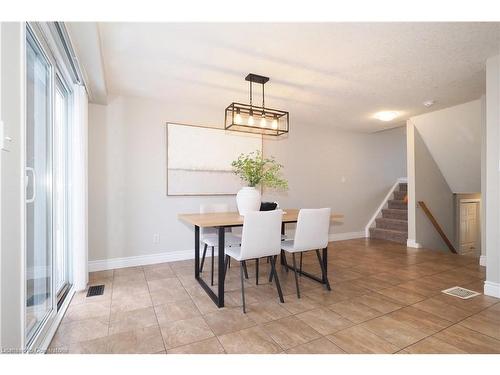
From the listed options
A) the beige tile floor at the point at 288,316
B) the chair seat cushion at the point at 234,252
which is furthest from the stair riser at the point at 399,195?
the chair seat cushion at the point at 234,252

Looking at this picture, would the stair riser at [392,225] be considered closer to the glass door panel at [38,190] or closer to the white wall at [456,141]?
the white wall at [456,141]

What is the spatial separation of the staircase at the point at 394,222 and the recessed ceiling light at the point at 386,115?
214 cm

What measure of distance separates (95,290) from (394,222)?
5362 millimetres

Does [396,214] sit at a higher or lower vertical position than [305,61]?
lower

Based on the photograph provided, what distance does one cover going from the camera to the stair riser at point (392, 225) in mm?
5082

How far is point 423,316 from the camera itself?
2.10m

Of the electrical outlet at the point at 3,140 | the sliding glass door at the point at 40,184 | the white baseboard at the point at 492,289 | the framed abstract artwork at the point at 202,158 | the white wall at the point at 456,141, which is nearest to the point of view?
the electrical outlet at the point at 3,140

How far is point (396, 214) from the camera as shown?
17.8 feet

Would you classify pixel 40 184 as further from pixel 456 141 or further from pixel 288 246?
pixel 456 141

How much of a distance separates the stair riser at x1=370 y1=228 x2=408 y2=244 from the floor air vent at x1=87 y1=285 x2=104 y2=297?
5093 mm

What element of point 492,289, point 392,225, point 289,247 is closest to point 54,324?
point 289,247

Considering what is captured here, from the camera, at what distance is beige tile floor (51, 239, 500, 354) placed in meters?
1.70

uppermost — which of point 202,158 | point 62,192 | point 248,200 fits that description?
point 202,158
